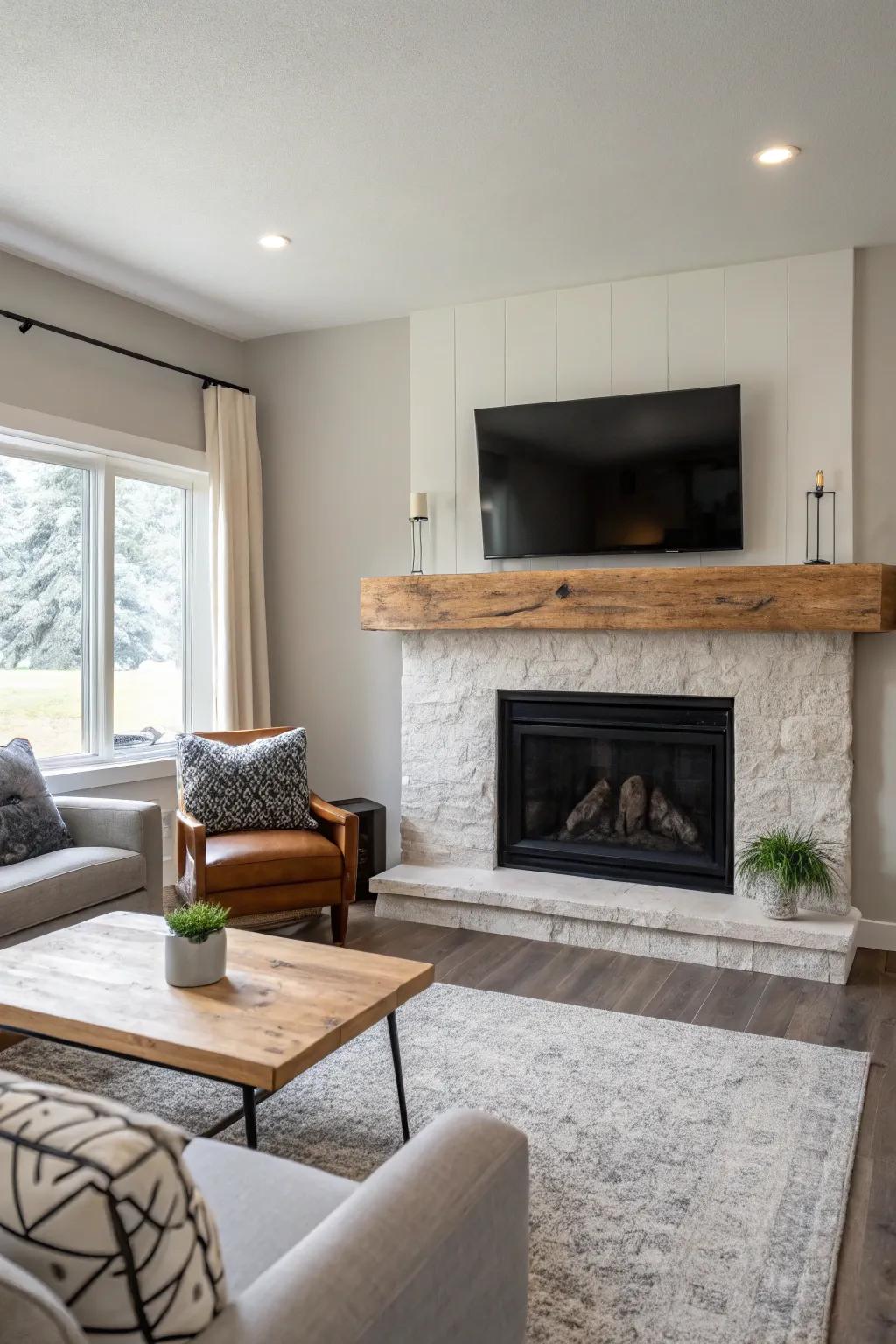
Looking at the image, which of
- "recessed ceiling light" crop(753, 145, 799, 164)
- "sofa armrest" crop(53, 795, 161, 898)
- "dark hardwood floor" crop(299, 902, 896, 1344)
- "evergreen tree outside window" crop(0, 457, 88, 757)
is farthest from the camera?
"evergreen tree outside window" crop(0, 457, 88, 757)

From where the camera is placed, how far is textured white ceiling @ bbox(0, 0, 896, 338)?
252cm

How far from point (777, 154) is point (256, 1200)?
3213 millimetres

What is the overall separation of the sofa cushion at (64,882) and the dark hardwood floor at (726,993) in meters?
0.94

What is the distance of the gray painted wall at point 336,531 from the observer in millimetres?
5004

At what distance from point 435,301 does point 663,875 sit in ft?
9.15

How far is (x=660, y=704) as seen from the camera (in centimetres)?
432

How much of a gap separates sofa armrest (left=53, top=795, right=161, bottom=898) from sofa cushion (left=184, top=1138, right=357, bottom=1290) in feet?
7.29

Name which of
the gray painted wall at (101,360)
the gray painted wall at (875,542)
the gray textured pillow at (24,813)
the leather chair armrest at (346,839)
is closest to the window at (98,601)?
the gray painted wall at (101,360)

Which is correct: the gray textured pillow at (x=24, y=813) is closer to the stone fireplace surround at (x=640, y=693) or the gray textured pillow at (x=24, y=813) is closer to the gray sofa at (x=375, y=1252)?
the stone fireplace surround at (x=640, y=693)

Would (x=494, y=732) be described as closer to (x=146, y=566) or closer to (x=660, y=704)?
(x=660, y=704)

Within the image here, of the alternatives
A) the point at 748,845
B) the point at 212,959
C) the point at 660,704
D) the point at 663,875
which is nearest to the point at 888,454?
the point at 660,704

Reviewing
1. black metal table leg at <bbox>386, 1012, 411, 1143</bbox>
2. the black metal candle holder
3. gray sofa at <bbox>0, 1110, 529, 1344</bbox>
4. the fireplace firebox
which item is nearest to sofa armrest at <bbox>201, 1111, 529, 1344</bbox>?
gray sofa at <bbox>0, 1110, 529, 1344</bbox>

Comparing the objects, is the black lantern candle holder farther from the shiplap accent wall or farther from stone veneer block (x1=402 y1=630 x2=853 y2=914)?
stone veneer block (x1=402 y1=630 x2=853 y2=914)

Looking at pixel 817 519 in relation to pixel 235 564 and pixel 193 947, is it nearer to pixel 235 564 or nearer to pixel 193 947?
pixel 235 564
